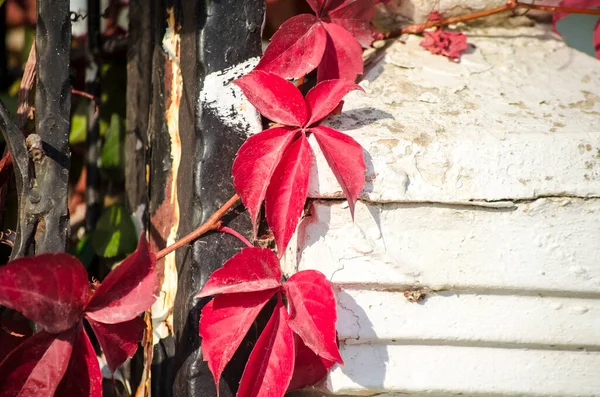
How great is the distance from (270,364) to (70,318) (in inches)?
8.9

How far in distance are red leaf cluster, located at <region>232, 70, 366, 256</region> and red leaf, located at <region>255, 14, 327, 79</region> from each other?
0.05 metres

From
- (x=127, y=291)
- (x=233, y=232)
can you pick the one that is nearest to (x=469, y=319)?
(x=233, y=232)

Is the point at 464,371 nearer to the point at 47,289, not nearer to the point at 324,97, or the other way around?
the point at 324,97

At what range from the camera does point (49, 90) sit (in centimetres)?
71

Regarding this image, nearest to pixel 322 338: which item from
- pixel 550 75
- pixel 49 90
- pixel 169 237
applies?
pixel 169 237

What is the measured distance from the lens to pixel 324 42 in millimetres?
793

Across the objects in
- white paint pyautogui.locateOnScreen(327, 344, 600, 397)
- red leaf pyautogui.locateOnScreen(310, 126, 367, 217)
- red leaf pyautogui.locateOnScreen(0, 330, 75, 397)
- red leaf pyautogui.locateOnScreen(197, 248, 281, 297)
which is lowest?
white paint pyautogui.locateOnScreen(327, 344, 600, 397)

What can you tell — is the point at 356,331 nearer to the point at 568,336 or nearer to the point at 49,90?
the point at 568,336

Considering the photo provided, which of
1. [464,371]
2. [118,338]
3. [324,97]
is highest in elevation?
[324,97]

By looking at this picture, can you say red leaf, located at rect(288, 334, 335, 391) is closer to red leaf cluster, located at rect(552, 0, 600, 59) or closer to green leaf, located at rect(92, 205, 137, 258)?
green leaf, located at rect(92, 205, 137, 258)

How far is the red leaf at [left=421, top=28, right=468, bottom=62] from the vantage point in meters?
0.91

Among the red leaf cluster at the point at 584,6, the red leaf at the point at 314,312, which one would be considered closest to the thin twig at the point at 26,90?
the red leaf at the point at 314,312

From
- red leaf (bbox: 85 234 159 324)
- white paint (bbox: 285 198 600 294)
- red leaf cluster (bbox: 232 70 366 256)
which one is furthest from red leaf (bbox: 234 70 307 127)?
red leaf (bbox: 85 234 159 324)

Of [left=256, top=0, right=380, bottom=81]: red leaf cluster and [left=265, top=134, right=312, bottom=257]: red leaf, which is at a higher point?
[left=256, top=0, right=380, bottom=81]: red leaf cluster
